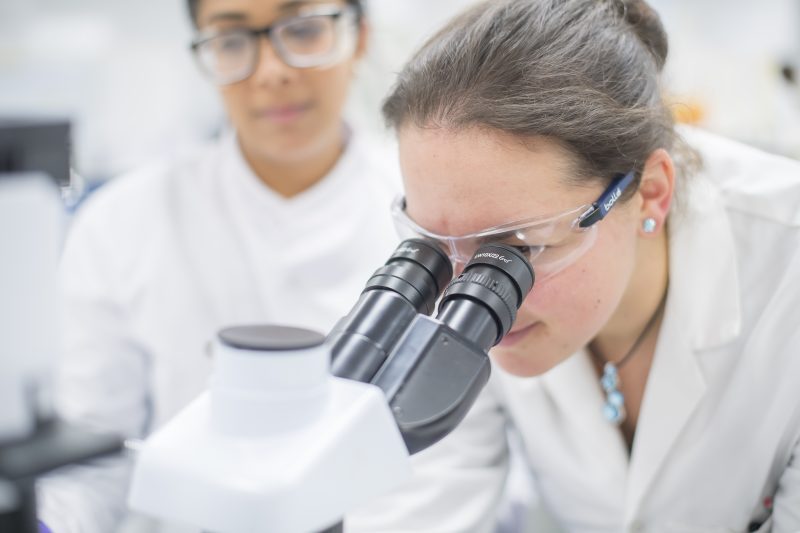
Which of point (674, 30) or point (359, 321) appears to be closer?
point (359, 321)

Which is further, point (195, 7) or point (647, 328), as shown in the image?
point (195, 7)

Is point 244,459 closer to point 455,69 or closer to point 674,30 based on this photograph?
point 455,69

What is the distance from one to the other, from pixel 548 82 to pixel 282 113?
0.79 meters

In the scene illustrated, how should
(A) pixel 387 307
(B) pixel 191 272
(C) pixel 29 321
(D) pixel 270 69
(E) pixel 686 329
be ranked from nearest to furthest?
(C) pixel 29 321
(A) pixel 387 307
(E) pixel 686 329
(D) pixel 270 69
(B) pixel 191 272

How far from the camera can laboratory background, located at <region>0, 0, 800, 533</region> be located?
258cm

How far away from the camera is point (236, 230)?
1.72 m

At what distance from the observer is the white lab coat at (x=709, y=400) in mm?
1110

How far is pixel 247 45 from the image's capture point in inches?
61.4

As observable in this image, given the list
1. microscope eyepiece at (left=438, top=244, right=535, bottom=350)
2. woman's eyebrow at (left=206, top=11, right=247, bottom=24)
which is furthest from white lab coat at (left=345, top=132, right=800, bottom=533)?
woman's eyebrow at (left=206, top=11, right=247, bottom=24)

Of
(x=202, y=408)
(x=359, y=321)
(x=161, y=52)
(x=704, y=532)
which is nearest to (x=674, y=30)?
(x=161, y=52)

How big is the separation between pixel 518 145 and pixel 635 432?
22.3 inches

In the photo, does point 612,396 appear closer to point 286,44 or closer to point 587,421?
point 587,421

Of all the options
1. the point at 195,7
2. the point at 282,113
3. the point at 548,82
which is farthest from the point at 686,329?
the point at 195,7

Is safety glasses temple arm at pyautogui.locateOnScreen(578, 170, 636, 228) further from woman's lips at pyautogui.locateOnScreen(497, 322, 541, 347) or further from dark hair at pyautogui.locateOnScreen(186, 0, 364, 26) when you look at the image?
dark hair at pyautogui.locateOnScreen(186, 0, 364, 26)
